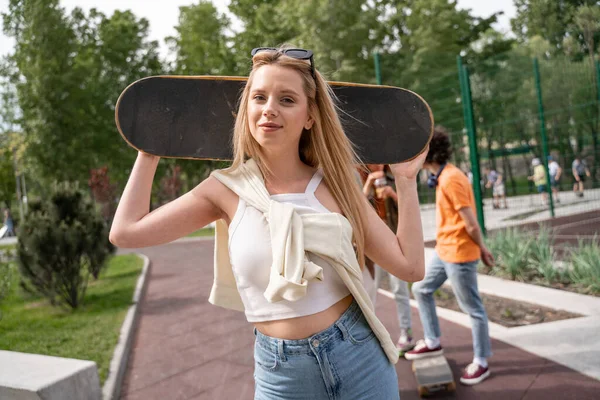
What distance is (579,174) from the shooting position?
1004 centimetres

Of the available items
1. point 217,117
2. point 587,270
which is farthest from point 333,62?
point 217,117

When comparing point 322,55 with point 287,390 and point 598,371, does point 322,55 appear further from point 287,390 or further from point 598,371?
point 287,390

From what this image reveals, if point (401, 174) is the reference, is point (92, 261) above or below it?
below

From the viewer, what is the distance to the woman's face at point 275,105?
167 centimetres

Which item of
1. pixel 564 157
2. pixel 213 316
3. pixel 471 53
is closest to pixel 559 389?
pixel 213 316

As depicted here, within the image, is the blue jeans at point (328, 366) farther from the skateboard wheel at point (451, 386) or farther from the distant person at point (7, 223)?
the distant person at point (7, 223)

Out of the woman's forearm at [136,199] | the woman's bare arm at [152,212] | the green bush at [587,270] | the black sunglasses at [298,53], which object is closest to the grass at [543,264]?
the green bush at [587,270]

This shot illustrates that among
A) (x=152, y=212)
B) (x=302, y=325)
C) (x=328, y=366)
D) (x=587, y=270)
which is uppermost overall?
(x=152, y=212)

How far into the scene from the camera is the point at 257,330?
1756 millimetres

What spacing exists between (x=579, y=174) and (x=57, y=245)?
8874 millimetres

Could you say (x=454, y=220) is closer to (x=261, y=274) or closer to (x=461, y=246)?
(x=461, y=246)

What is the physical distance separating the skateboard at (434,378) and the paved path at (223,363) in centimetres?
10

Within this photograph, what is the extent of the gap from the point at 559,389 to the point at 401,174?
2.63m

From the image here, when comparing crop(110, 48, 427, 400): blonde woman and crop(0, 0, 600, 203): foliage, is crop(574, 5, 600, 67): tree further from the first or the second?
crop(110, 48, 427, 400): blonde woman
